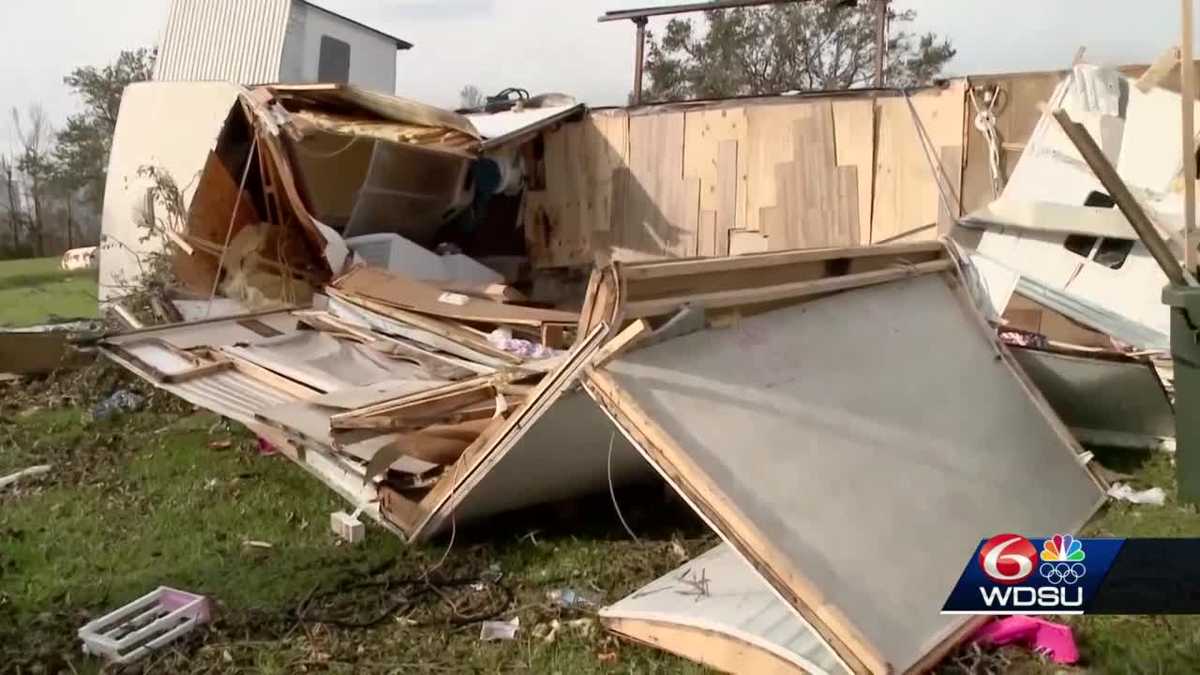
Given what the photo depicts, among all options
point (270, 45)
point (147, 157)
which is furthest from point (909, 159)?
point (270, 45)

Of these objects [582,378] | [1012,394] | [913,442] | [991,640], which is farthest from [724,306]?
[1012,394]

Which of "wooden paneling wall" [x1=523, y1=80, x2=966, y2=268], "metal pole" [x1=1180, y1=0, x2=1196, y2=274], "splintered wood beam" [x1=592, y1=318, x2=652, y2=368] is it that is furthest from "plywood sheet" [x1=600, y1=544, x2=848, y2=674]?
"wooden paneling wall" [x1=523, y1=80, x2=966, y2=268]

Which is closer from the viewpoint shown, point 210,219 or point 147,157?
point 210,219

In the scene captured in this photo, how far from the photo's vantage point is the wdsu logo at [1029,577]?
6.48ft

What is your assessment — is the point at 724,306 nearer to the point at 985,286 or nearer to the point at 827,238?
the point at 985,286

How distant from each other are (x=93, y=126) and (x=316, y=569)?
26.0 m

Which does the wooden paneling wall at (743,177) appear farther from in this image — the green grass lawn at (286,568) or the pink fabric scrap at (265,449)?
the pink fabric scrap at (265,449)

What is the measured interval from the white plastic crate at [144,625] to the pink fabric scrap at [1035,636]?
97.8 inches

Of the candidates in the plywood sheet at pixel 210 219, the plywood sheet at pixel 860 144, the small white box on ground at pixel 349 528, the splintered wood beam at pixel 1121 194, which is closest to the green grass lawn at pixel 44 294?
the plywood sheet at pixel 210 219

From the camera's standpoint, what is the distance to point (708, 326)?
341 centimetres

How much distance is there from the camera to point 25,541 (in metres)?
4.18

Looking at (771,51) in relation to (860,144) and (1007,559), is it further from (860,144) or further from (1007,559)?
(1007,559)

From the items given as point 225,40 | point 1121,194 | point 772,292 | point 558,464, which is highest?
point 225,40

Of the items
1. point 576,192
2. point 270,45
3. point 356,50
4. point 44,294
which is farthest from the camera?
point 356,50
